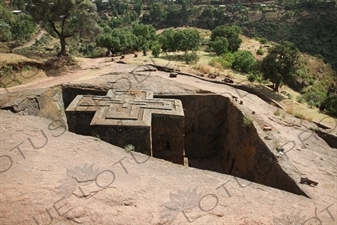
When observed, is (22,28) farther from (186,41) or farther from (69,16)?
(186,41)

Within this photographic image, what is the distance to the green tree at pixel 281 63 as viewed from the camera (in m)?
17.6

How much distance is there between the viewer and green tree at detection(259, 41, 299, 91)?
57.9ft

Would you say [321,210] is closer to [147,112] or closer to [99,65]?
[147,112]

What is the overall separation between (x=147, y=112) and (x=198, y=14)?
65.4 m

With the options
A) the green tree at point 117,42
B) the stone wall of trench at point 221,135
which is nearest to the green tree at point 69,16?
the green tree at point 117,42

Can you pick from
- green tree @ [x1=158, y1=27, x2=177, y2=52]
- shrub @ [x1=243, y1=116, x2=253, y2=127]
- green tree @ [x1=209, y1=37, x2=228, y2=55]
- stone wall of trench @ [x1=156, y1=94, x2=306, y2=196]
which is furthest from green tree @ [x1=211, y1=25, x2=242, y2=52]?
shrub @ [x1=243, y1=116, x2=253, y2=127]

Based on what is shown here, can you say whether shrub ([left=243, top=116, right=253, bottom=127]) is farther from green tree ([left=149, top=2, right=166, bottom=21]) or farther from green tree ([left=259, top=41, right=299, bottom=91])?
green tree ([left=149, top=2, right=166, bottom=21])

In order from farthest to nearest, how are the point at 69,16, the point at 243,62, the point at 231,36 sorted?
1. the point at 231,36
2. the point at 243,62
3. the point at 69,16

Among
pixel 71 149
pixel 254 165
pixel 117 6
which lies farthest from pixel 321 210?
pixel 117 6

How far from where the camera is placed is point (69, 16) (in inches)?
768

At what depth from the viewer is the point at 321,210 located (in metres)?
6.06

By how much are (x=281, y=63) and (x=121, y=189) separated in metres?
15.3

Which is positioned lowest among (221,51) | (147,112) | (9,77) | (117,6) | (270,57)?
(117,6)

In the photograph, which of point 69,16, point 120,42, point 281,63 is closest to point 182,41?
point 120,42
